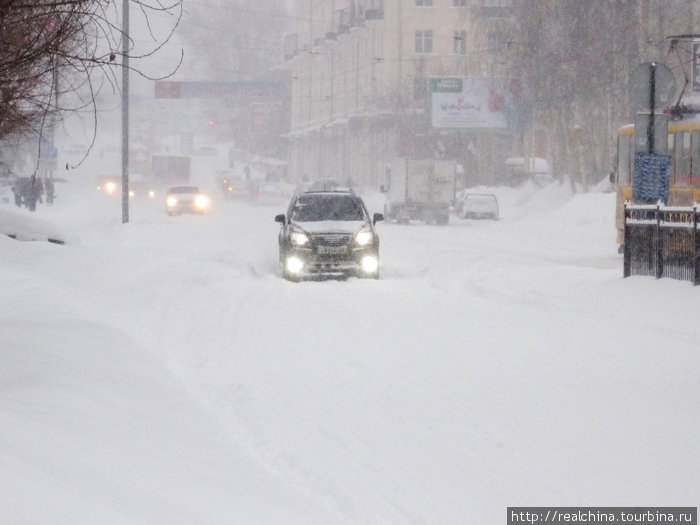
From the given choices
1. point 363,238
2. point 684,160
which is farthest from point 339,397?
point 684,160

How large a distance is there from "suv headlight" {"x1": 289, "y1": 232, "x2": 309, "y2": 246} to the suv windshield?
→ 63 cm

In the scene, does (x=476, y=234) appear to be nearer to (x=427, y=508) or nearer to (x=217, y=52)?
(x=427, y=508)

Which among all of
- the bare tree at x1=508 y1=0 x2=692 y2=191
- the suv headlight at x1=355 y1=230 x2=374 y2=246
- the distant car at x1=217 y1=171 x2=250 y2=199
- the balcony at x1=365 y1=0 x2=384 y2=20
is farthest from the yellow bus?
the distant car at x1=217 y1=171 x2=250 y2=199

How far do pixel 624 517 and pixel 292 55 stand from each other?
104 meters

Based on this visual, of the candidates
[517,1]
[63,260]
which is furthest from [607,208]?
[63,260]

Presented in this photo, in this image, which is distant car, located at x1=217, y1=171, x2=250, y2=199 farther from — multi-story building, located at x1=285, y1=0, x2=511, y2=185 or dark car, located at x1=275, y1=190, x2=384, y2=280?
dark car, located at x1=275, y1=190, x2=384, y2=280

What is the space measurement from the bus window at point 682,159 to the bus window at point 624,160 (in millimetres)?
1944

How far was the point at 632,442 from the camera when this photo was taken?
340 inches

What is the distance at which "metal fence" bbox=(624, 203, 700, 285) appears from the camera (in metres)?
17.8

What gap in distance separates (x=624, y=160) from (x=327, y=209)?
9.27 m

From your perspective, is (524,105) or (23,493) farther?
(524,105)

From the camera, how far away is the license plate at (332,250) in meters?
22.1

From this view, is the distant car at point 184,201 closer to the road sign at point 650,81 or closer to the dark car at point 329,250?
the dark car at point 329,250

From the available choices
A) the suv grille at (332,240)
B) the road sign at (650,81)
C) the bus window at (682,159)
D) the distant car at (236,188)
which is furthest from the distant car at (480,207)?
the road sign at (650,81)
